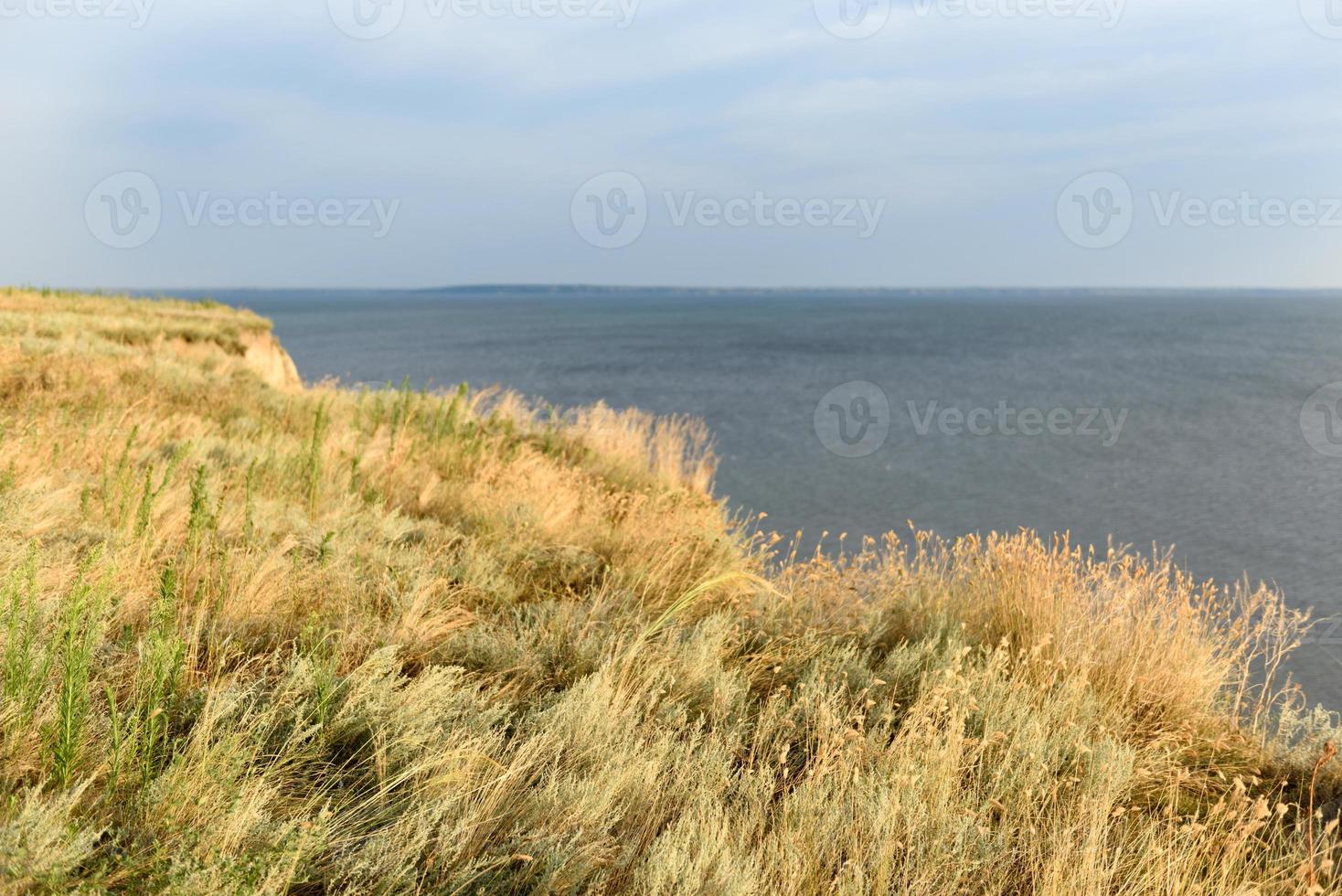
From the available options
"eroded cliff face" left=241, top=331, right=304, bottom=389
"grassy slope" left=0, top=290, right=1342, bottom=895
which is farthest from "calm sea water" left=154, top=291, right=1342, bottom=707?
"eroded cliff face" left=241, top=331, right=304, bottom=389

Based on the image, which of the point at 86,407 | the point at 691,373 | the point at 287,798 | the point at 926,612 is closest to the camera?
the point at 287,798

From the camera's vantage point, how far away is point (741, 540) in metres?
7.05

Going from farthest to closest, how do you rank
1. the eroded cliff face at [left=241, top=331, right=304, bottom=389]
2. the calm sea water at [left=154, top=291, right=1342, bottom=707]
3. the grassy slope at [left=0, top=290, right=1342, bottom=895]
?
the eroded cliff face at [left=241, top=331, right=304, bottom=389], the calm sea water at [left=154, top=291, right=1342, bottom=707], the grassy slope at [left=0, top=290, right=1342, bottom=895]

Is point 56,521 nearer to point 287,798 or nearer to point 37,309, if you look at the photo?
point 287,798

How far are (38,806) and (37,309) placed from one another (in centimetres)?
1899

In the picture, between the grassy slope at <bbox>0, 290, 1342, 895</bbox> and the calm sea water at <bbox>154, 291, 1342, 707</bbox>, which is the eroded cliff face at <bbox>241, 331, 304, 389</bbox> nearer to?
the calm sea water at <bbox>154, 291, 1342, 707</bbox>

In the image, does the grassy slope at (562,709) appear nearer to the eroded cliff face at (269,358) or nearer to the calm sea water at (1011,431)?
the calm sea water at (1011,431)

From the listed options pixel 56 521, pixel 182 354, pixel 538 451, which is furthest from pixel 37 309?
pixel 56 521

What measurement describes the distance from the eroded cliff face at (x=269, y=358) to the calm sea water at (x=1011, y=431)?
875 cm

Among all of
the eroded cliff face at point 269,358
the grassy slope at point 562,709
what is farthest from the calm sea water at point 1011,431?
the eroded cliff face at point 269,358

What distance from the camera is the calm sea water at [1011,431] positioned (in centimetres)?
1627

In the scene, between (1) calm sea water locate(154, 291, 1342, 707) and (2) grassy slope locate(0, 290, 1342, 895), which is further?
(1) calm sea water locate(154, 291, 1342, 707)

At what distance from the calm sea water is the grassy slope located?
6.97m

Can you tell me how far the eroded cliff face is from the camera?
1680cm
